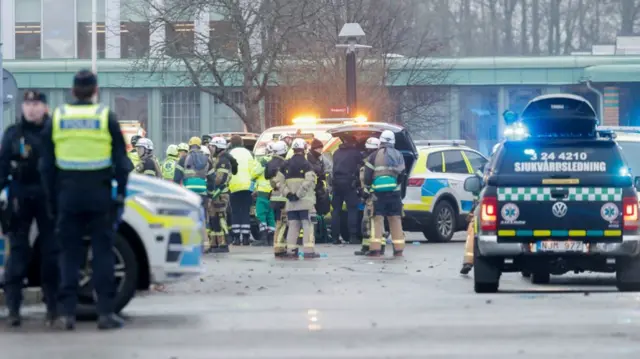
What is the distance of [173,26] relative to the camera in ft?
131

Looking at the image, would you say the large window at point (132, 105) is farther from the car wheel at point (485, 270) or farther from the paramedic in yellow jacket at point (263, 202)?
the car wheel at point (485, 270)

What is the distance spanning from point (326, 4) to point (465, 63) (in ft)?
37.2

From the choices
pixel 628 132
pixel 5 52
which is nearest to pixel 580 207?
pixel 628 132

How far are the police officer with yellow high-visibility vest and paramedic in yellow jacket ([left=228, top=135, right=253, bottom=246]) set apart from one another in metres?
13.1

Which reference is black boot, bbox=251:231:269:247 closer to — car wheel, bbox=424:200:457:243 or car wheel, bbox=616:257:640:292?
car wheel, bbox=424:200:457:243

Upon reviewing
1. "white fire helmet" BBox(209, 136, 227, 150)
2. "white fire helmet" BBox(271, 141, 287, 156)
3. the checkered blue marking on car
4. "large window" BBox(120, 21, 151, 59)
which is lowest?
the checkered blue marking on car

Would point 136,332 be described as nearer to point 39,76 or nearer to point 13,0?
point 39,76

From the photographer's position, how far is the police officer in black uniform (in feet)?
36.7

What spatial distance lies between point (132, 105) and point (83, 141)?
41.2m

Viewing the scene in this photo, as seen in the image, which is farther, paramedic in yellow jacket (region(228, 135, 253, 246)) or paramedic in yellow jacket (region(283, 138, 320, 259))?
paramedic in yellow jacket (region(228, 135, 253, 246))

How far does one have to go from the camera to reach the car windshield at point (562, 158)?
48.1 ft

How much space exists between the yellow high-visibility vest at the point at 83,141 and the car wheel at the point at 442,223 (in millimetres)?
15168

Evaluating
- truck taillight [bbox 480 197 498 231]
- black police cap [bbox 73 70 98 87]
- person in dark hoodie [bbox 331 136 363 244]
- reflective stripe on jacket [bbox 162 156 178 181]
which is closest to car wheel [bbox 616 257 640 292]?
truck taillight [bbox 480 197 498 231]

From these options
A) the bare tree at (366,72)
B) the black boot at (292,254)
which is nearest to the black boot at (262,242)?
the black boot at (292,254)
